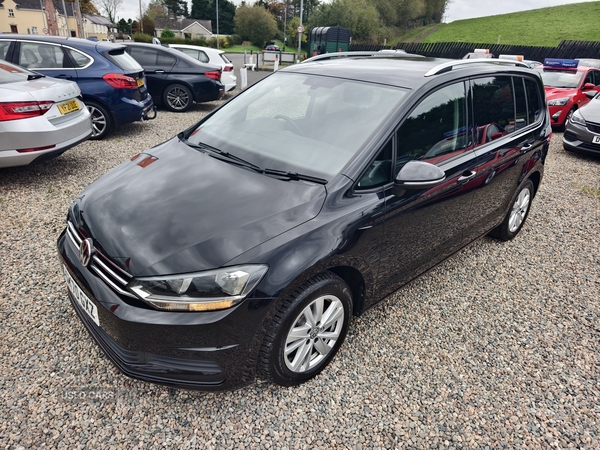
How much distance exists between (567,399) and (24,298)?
3.79m

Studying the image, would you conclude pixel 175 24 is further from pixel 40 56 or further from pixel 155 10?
pixel 40 56

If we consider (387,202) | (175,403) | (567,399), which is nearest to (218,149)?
(387,202)

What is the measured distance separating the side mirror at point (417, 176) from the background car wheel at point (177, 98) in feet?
29.6

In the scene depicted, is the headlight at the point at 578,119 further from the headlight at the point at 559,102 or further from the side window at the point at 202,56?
the side window at the point at 202,56

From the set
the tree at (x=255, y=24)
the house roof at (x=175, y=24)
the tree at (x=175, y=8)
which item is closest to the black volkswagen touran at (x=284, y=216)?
the tree at (x=255, y=24)

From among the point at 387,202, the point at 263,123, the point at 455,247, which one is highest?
the point at 263,123

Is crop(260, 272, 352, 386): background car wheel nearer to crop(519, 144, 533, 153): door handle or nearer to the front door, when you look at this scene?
the front door

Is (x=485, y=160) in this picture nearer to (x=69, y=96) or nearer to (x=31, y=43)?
(x=69, y=96)

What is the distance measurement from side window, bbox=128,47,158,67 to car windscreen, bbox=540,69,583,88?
1013 cm

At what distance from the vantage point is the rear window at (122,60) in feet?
24.0

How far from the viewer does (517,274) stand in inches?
158

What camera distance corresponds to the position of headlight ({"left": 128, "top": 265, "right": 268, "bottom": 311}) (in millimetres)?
1990

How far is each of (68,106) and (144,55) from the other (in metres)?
5.37

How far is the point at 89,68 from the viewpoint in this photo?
707 cm
